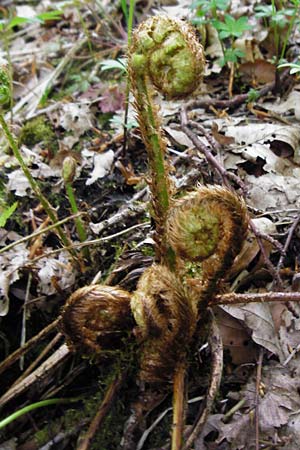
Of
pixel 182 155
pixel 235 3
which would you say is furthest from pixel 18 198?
pixel 235 3

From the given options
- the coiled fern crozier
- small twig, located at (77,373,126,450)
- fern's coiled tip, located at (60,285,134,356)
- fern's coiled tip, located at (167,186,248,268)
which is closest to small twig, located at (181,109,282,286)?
the coiled fern crozier

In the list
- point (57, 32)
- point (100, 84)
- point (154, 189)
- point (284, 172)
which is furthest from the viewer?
point (57, 32)

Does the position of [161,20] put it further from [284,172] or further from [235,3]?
[235,3]

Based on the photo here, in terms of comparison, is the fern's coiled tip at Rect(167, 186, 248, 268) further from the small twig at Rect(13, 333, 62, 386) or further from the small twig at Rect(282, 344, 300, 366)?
the small twig at Rect(13, 333, 62, 386)

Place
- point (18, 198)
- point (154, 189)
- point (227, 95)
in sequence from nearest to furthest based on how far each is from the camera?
point (154, 189) < point (18, 198) < point (227, 95)

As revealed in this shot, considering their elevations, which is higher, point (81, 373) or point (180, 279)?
point (180, 279)

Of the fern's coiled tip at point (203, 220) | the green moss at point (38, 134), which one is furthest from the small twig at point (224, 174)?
the green moss at point (38, 134)

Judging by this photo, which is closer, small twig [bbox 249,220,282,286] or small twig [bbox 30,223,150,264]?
small twig [bbox 249,220,282,286]
